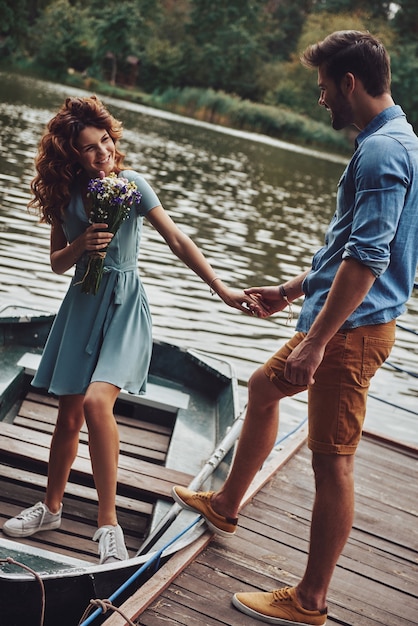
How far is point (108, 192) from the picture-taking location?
3.13 m

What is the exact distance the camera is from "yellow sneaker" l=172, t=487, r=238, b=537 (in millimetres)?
3346

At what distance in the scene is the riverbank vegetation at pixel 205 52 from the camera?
51906mm

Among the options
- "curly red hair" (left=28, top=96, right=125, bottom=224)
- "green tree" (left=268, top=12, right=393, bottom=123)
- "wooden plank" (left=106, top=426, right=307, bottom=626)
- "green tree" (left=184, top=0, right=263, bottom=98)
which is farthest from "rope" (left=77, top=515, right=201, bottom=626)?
"green tree" (left=184, top=0, right=263, bottom=98)

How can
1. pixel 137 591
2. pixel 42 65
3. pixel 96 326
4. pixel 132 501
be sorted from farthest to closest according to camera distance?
pixel 42 65
pixel 132 501
pixel 96 326
pixel 137 591

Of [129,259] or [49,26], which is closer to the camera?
[129,259]

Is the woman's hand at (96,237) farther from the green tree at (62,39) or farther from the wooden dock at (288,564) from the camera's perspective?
the green tree at (62,39)

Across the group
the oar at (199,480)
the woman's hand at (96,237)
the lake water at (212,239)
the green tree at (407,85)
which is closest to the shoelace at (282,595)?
the oar at (199,480)

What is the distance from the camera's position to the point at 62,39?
59.5 m

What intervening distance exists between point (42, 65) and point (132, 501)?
2305 inches

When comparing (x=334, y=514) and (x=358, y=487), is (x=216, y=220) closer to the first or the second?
(x=358, y=487)

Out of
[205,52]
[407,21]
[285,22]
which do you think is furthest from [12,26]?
[407,21]

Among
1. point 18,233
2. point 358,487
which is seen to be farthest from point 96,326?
point 18,233

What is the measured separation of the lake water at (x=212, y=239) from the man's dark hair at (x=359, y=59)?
429 centimetres

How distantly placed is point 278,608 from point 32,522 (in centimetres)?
111
